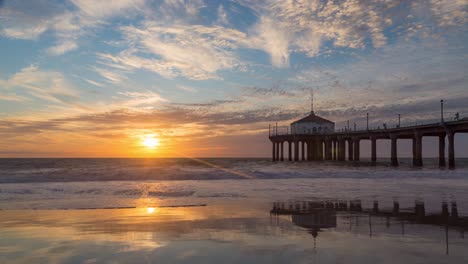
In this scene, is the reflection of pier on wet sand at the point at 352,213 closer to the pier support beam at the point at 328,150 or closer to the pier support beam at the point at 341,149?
the pier support beam at the point at 341,149

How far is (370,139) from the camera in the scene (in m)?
69.9

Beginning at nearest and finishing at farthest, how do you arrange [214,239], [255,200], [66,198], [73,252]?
[73,252], [214,239], [255,200], [66,198]

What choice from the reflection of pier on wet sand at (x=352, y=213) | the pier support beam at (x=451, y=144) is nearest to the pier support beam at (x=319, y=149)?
the pier support beam at (x=451, y=144)

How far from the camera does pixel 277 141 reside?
90125mm

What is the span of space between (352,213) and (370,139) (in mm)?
63792

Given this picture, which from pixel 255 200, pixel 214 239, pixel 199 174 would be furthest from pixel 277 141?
pixel 214 239

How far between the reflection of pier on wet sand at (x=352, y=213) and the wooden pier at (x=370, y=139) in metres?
41.4

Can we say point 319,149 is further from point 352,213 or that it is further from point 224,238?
point 224,238

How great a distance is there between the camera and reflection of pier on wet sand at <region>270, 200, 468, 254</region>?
27.9ft

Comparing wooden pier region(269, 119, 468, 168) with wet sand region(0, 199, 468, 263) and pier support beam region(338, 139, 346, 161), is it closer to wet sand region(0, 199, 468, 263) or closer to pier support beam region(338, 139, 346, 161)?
pier support beam region(338, 139, 346, 161)

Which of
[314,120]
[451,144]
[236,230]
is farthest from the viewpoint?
[314,120]

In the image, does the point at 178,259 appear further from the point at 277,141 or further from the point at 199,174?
the point at 277,141

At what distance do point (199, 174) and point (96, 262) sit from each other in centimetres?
2285

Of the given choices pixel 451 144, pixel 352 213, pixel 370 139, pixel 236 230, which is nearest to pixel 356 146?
pixel 370 139
